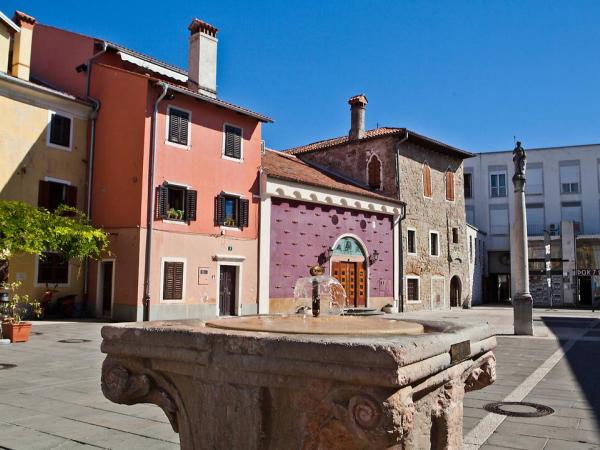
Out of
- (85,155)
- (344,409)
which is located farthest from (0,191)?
(344,409)

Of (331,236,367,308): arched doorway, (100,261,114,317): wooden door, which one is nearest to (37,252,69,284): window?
(100,261,114,317): wooden door

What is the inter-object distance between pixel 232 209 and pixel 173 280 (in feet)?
12.0

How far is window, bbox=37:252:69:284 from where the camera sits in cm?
1716

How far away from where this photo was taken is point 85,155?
1894 centimetres

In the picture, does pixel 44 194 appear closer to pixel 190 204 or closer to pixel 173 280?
pixel 190 204

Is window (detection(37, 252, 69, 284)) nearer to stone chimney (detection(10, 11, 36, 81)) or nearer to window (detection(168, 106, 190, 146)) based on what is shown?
window (detection(168, 106, 190, 146))

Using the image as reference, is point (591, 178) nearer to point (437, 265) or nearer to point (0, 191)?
point (437, 265)

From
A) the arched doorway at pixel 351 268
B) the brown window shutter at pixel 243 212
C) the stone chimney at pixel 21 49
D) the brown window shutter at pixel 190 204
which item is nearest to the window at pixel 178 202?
the brown window shutter at pixel 190 204

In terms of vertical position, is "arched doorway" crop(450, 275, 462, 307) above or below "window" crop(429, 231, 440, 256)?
below

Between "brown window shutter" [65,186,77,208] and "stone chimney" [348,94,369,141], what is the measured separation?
1436cm

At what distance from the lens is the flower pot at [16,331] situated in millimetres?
11295

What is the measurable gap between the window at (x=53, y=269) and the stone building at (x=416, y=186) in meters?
14.9

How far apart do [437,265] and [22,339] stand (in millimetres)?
21962

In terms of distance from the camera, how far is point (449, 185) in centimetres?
3042
